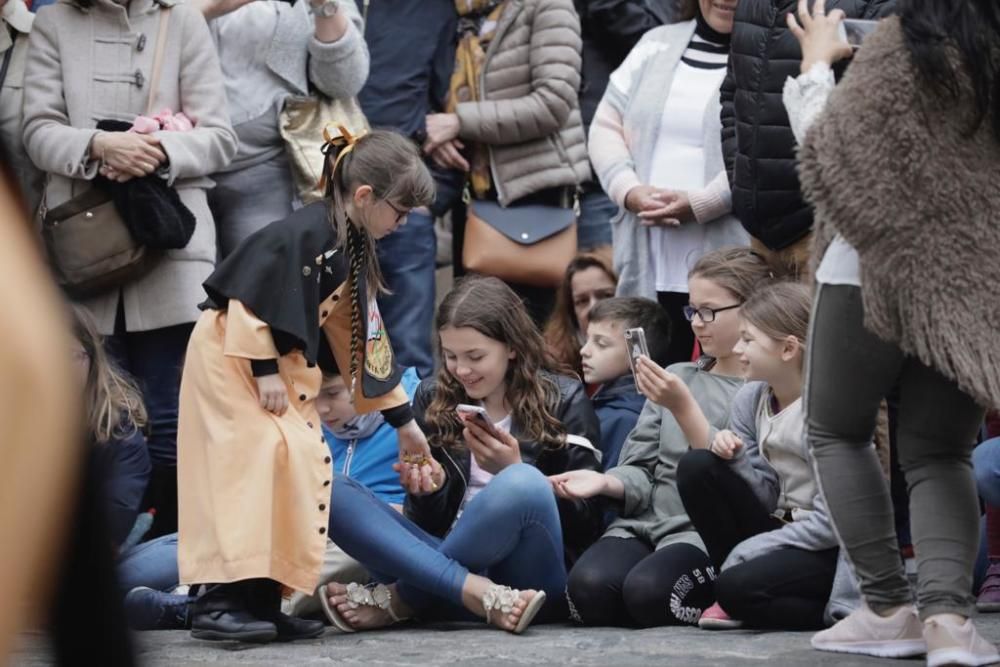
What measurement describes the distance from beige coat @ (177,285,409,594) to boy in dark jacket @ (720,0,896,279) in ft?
4.58

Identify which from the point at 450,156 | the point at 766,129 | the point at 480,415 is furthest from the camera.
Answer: the point at 450,156

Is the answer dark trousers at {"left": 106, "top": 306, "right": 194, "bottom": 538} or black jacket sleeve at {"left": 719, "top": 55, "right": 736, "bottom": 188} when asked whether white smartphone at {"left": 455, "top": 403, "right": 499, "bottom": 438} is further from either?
dark trousers at {"left": 106, "top": 306, "right": 194, "bottom": 538}

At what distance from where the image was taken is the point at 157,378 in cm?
559

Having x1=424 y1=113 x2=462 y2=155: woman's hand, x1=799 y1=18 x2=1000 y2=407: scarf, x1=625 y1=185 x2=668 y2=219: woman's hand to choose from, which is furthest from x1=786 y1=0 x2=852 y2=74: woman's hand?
x1=424 y1=113 x2=462 y2=155: woman's hand

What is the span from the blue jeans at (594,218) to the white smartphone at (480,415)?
5.84ft

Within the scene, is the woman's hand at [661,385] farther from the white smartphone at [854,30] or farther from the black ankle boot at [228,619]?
the black ankle boot at [228,619]

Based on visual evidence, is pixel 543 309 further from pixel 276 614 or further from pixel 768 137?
pixel 276 614

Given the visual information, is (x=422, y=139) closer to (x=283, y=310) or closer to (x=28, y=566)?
(x=283, y=310)

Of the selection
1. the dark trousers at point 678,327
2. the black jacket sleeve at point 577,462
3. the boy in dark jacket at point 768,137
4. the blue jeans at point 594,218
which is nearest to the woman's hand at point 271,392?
the black jacket sleeve at point 577,462

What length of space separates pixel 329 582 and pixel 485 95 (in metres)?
2.06

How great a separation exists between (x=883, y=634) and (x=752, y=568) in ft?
2.19

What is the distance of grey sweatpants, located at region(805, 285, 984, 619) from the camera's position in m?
3.48

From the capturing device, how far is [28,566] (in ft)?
3.61

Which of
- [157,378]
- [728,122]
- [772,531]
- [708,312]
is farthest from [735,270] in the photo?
[157,378]
